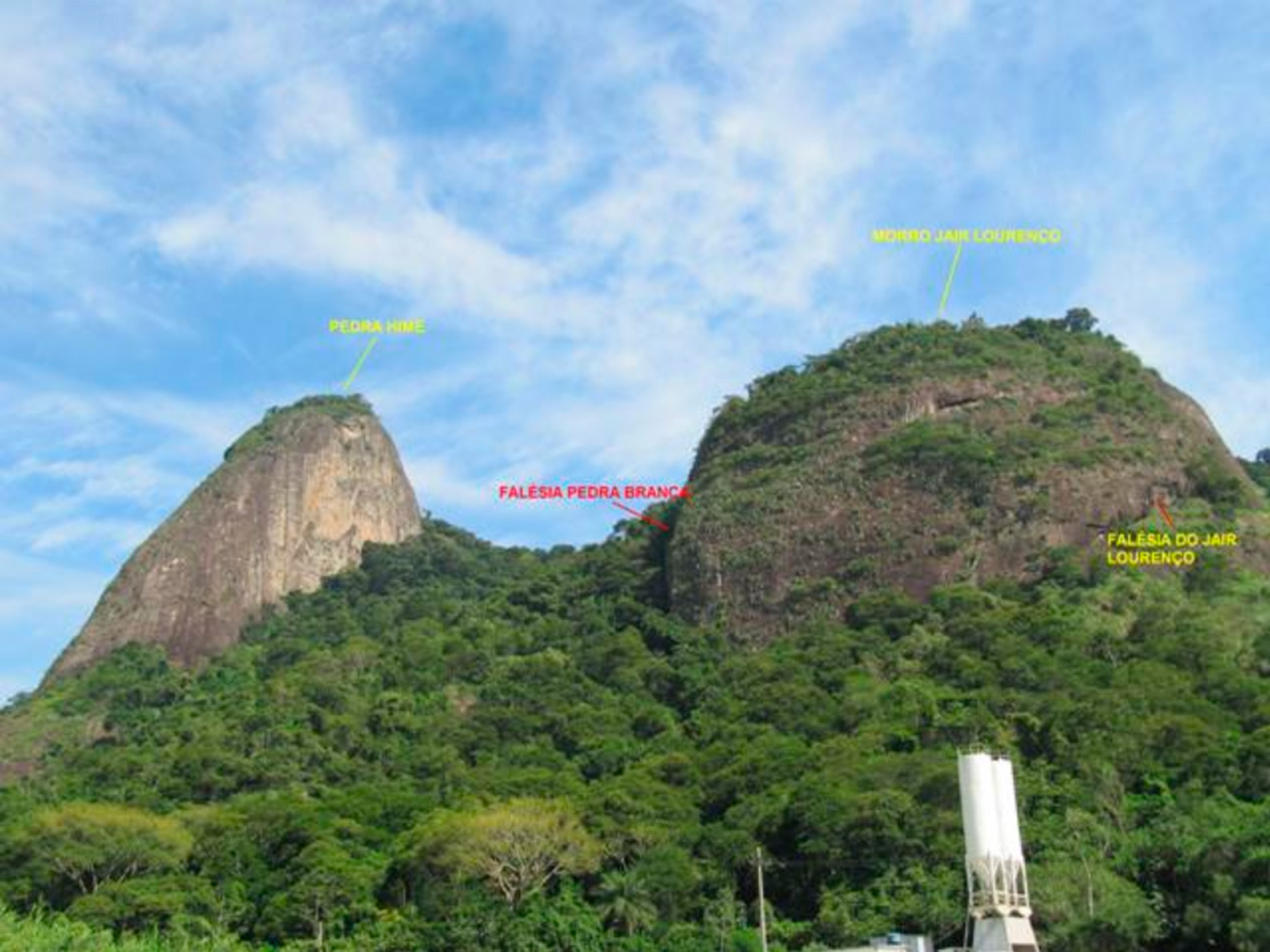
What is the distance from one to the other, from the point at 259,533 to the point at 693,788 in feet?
195

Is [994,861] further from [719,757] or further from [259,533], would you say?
[259,533]

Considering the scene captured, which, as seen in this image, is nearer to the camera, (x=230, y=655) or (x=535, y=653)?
(x=535, y=653)

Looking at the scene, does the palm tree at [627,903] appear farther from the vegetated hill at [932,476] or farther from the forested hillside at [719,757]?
the vegetated hill at [932,476]

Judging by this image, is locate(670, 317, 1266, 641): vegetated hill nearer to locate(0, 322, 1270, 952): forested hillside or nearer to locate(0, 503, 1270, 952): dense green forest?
locate(0, 322, 1270, 952): forested hillside

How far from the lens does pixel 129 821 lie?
51.5m

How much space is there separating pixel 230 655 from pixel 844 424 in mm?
40815

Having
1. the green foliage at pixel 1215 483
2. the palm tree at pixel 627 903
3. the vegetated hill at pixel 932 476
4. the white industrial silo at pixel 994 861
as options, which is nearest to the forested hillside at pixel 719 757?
the palm tree at pixel 627 903

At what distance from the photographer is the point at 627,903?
4344 cm

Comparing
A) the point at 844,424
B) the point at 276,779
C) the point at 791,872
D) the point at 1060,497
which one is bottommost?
the point at 791,872

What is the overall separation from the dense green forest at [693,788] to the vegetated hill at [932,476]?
2.94m

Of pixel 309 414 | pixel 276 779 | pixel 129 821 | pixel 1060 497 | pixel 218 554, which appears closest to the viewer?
pixel 129 821

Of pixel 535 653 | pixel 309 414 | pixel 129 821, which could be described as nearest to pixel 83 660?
pixel 309 414

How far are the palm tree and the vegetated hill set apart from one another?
28.0 m

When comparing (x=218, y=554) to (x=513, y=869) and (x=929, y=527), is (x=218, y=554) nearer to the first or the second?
(x=929, y=527)
